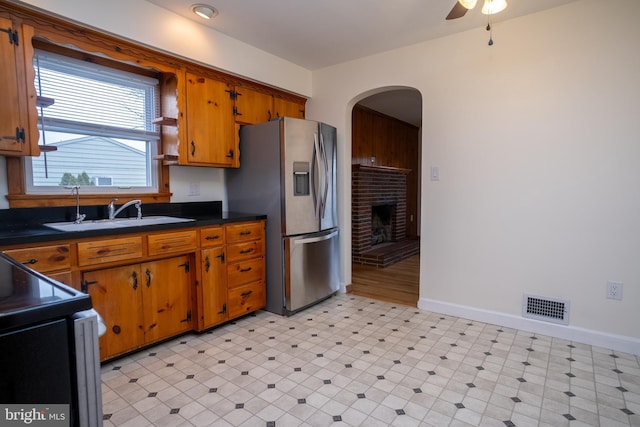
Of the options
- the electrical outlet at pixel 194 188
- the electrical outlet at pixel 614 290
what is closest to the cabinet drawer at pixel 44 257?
→ the electrical outlet at pixel 194 188

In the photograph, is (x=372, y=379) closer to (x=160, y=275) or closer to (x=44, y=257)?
(x=160, y=275)

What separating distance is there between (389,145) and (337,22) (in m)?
3.50

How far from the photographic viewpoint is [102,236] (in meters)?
2.04

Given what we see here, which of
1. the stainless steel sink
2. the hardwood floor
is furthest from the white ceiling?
the hardwood floor

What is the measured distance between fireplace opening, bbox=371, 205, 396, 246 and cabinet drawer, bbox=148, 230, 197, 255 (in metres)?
3.94

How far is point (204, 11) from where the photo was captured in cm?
251

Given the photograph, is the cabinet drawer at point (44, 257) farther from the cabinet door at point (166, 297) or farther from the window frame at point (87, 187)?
the window frame at point (87, 187)

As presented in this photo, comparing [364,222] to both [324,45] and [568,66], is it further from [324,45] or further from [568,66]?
[568,66]

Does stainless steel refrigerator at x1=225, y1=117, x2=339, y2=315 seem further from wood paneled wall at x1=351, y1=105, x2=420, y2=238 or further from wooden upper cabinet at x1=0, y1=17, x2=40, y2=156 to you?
wood paneled wall at x1=351, y1=105, x2=420, y2=238

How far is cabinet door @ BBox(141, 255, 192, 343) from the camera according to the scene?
2.34 metres

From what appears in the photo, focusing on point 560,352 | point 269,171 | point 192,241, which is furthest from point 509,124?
point 192,241

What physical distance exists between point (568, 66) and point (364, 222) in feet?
10.7

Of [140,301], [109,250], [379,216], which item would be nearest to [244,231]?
[140,301]

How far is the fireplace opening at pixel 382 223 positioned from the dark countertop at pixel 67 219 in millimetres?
3344
